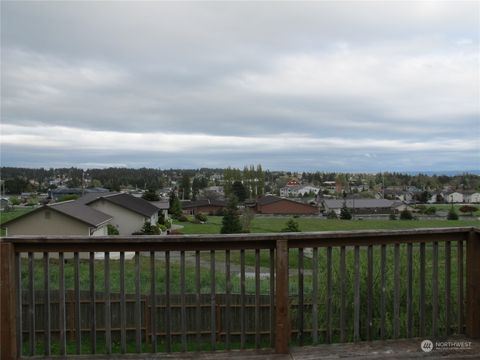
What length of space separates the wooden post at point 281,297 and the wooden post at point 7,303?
2.04m

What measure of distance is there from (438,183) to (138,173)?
69072 millimetres

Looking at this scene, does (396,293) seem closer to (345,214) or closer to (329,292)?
(329,292)

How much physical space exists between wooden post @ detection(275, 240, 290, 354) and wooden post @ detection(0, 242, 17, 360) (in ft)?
6.68

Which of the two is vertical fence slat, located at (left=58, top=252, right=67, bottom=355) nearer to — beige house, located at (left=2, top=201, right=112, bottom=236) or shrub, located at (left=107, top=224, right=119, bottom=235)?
beige house, located at (left=2, top=201, right=112, bottom=236)

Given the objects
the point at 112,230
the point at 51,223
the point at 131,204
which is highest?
the point at 131,204

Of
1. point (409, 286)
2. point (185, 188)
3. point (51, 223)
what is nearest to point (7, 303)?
point (409, 286)

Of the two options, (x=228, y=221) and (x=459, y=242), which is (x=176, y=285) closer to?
(x=459, y=242)

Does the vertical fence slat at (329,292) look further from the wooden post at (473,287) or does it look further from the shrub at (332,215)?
the shrub at (332,215)

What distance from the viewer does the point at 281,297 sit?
11.2 ft

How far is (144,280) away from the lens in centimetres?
1552

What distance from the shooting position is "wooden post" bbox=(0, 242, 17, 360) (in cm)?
320

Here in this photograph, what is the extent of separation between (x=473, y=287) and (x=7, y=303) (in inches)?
153

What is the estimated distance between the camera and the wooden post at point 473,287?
12.4ft

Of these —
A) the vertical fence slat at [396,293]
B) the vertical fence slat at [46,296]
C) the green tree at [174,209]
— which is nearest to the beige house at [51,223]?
the vertical fence slat at [46,296]
